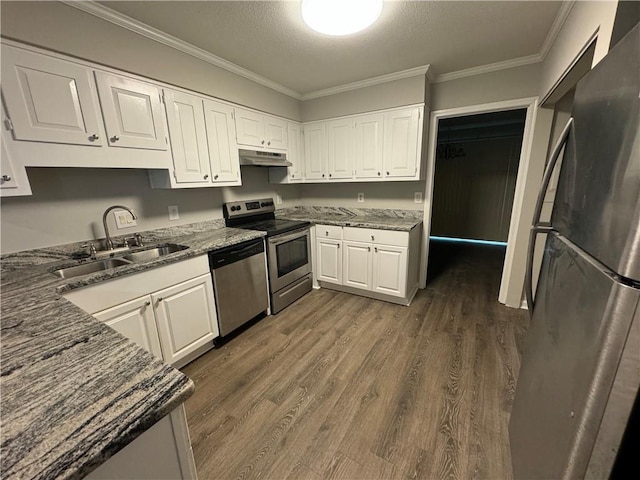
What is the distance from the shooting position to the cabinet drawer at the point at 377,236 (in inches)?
108

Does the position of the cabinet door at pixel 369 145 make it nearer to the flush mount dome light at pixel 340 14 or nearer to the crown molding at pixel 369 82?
the crown molding at pixel 369 82

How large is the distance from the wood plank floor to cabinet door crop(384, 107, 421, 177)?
155cm

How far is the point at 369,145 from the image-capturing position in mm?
3000

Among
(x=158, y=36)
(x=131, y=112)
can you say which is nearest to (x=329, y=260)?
(x=131, y=112)

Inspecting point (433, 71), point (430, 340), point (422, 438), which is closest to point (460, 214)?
point (433, 71)

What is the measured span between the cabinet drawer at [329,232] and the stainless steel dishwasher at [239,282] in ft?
2.99

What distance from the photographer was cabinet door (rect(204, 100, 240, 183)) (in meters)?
2.33

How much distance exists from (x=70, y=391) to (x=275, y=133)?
2902 mm

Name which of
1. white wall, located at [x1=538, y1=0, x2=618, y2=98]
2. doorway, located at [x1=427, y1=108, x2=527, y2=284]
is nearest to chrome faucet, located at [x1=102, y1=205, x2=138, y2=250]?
white wall, located at [x1=538, y1=0, x2=618, y2=98]

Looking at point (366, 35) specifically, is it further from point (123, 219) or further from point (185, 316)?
point (185, 316)

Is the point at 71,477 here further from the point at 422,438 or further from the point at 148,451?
the point at 422,438

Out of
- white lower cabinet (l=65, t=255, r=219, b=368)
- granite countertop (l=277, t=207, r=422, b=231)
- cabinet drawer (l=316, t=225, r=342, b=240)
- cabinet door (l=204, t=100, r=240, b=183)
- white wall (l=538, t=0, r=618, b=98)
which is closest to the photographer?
white wall (l=538, t=0, r=618, b=98)

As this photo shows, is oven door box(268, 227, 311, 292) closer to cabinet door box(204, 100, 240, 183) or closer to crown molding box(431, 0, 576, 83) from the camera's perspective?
cabinet door box(204, 100, 240, 183)

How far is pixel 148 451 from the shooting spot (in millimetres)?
606
